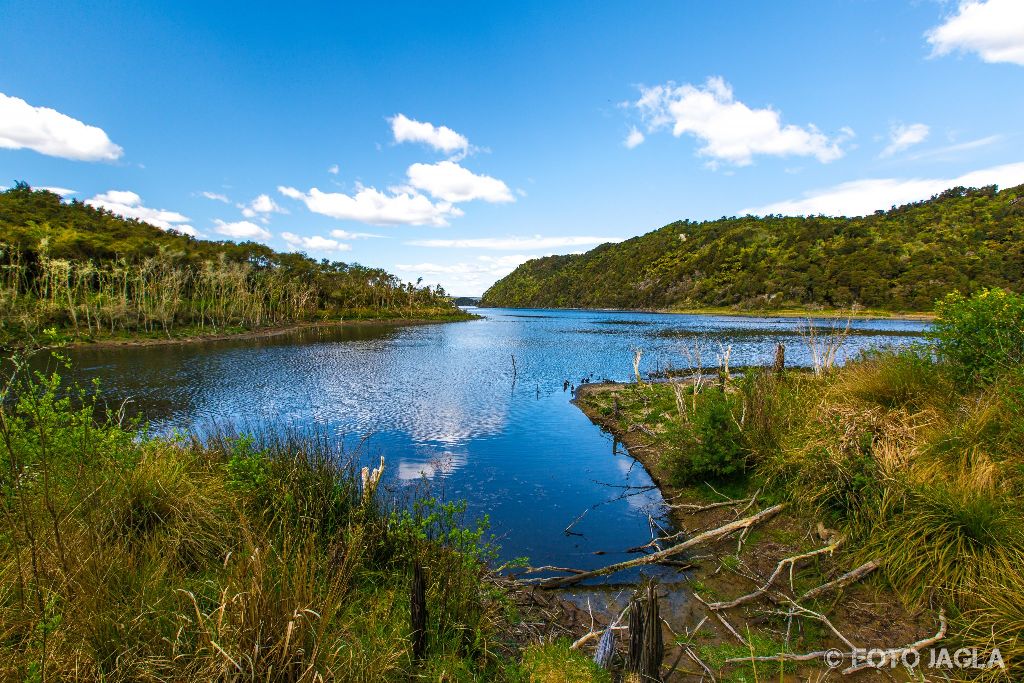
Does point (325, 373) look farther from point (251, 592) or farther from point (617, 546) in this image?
point (251, 592)

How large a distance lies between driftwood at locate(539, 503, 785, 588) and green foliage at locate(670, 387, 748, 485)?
7.38ft

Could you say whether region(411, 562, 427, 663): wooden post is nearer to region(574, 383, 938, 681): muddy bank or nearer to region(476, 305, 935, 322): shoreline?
region(574, 383, 938, 681): muddy bank

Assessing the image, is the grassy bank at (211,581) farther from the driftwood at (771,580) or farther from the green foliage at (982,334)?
the green foliage at (982,334)

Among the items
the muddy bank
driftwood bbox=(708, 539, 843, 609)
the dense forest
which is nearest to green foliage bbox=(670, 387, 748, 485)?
the muddy bank

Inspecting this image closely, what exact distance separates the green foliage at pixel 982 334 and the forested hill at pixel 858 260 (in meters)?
89.5

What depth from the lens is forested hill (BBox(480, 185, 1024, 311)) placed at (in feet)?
318

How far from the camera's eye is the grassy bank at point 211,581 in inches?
125

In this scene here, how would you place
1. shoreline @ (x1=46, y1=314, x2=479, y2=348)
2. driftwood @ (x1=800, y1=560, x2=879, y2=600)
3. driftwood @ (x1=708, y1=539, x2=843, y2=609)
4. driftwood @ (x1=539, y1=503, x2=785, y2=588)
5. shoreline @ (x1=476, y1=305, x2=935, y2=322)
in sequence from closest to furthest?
driftwood @ (x1=800, y1=560, x2=879, y2=600), driftwood @ (x1=708, y1=539, x2=843, y2=609), driftwood @ (x1=539, y1=503, x2=785, y2=588), shoreline @ (x1=46, y1=314, x2=479, y2=348), shoreline @ (x1=476, y1=305, x2=935, y2=322)

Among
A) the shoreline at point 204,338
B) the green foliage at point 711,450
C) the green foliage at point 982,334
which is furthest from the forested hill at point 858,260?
the shoreline at point 204,338

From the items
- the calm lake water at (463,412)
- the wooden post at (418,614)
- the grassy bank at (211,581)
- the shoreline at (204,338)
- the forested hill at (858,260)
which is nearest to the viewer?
the grassy bank at (211,581)

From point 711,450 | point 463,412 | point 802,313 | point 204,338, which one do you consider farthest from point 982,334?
point 802,313

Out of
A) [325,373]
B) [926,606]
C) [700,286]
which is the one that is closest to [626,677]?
[926,606]

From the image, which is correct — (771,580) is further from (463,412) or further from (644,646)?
(463,412)

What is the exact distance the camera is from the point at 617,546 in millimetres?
9852
